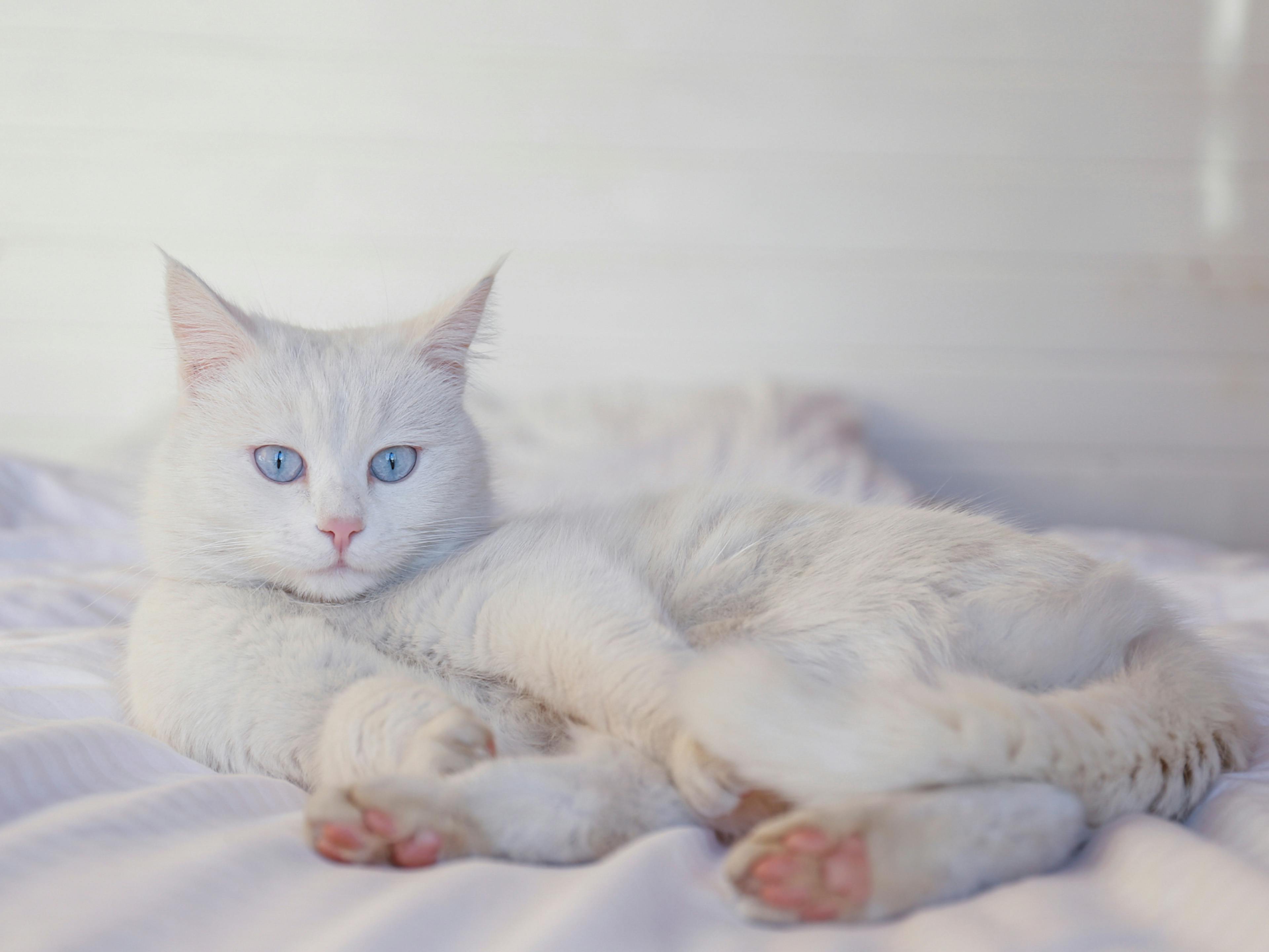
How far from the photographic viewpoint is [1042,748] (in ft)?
2.69

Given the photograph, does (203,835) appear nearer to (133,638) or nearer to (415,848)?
(415,848)

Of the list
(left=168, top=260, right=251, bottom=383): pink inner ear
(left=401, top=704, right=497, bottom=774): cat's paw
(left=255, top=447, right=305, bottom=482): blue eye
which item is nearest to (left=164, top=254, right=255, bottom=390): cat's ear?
(left=168, top=260, right=251, bottom=383): pink inner ear

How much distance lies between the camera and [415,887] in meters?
0.72

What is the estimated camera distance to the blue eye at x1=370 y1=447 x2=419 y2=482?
130cm

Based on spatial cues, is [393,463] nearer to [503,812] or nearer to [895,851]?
[503,812]

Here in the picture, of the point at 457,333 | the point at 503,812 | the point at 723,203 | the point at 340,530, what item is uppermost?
the point at 723,203

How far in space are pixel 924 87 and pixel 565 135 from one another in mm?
1244

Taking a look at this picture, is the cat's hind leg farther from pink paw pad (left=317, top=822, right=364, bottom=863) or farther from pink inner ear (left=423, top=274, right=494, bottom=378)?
pink inner ear (left=423, top=274, right=494, bottom=378)

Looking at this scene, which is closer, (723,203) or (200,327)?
(200,327)

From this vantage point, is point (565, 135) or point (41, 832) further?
point (565, 135)

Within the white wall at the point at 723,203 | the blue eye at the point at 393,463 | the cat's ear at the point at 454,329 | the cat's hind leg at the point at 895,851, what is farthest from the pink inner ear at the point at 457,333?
the white wall at the point at 723,203

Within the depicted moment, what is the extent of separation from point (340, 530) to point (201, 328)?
1.23 feet

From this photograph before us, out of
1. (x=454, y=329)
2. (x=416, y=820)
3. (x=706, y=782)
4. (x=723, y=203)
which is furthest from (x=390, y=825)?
(x=723, y=203)

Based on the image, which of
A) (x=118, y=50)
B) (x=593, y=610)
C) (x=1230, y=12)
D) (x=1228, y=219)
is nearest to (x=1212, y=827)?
(x=593, y=610)
